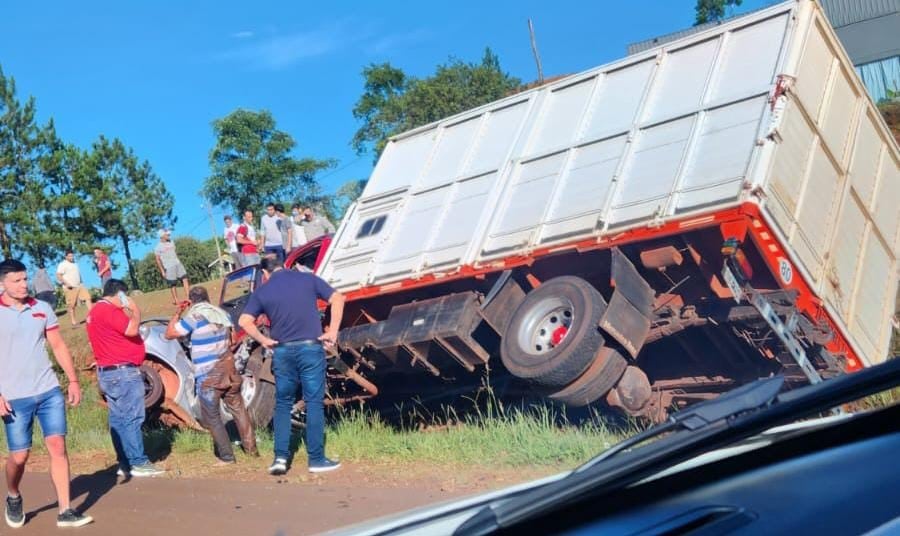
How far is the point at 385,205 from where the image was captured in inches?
399

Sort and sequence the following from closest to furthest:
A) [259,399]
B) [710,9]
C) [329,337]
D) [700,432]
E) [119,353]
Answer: [700,432], [329,337], [119,353], [259,399], [710,9]

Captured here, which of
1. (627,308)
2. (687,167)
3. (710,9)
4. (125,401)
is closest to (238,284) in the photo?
(125,401)

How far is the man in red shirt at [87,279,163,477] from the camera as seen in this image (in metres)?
7.48

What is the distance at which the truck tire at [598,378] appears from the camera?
24.1 ft

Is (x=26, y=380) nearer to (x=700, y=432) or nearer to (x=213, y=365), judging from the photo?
(x=213, y=365)

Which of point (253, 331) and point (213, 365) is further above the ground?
point (213, 365)

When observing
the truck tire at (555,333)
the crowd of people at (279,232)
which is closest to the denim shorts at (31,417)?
the truck tire at (555,333)

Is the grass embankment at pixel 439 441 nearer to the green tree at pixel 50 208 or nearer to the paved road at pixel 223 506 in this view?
the paved road at pixel 223 506

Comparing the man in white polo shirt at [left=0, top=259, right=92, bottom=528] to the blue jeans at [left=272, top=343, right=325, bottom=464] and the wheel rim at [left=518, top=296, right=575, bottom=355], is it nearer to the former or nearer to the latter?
the blue jeans at [left=272, top=343, right=325, bottom=464]

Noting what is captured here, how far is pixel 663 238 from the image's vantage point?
7.34m

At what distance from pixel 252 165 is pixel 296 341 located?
2909 cm

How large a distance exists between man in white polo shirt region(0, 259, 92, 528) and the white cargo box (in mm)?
3789

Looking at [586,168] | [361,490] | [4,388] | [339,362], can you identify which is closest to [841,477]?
[361,490]

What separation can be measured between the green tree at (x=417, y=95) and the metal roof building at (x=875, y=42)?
6532mm
